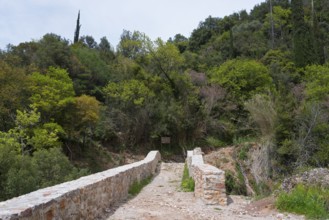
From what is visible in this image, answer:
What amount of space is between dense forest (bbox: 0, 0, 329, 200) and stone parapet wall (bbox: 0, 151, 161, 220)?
8024 mm

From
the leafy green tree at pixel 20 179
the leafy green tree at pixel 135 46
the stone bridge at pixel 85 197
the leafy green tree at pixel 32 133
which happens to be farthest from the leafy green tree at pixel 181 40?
the stone bridge at pixel 85 197

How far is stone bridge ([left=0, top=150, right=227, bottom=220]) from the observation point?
3367mm

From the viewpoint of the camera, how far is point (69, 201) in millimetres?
4336

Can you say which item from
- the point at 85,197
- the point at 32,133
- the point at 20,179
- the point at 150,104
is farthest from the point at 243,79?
the point at 85,197

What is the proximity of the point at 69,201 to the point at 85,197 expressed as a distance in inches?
28.5

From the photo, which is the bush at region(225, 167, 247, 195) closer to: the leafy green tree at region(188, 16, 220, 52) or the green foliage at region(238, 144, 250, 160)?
the green foliage at region(238, 144, 250, 160)

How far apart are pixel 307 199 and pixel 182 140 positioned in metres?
22.8

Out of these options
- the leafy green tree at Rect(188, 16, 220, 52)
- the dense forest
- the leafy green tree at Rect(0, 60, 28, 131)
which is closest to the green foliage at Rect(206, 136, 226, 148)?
the dense forest

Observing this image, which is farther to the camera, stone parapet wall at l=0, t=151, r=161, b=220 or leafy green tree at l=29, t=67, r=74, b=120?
leafy green tree at l=29, t=67, r=74, b=120

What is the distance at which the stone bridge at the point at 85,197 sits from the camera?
3.37 meters

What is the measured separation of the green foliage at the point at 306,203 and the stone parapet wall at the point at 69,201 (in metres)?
3.45

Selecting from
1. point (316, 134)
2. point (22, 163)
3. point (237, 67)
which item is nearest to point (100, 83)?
point (237, 67)

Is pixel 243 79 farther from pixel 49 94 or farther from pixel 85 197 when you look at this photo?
pixel 85 197

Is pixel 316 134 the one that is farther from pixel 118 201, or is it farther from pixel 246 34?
pixel 246 34
